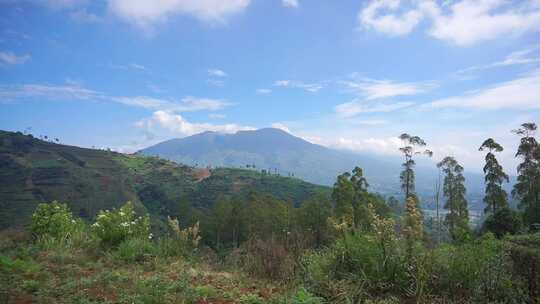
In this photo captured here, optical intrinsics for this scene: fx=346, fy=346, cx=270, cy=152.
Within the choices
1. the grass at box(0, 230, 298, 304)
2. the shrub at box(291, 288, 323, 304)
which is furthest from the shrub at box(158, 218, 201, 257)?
the shrub at box(291, 288, 323, 304)

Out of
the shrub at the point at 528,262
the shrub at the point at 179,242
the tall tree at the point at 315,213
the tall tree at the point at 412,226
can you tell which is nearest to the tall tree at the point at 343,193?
the tall tree at the point at 315,213

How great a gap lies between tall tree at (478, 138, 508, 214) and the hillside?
38061 millimetres

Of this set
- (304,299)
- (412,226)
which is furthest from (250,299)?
(412,226)

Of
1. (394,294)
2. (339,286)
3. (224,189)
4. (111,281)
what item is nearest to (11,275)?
(111,281)

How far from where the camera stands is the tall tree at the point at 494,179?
25.2 m

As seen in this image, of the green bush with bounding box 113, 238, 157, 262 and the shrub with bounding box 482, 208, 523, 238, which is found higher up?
the green bush with bounding box 113, 238, 157, 262

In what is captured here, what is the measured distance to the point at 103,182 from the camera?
85250 millimetres

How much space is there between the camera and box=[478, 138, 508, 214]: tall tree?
25172 millimetres

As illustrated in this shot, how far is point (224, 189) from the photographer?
95750mm

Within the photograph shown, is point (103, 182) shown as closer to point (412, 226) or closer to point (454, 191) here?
point (454, 191)

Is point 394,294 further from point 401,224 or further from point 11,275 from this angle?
point 11,275

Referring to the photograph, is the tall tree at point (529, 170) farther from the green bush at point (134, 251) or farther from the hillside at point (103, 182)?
the hillside at point (103, 182)

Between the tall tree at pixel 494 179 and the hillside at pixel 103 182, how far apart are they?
38.1 m

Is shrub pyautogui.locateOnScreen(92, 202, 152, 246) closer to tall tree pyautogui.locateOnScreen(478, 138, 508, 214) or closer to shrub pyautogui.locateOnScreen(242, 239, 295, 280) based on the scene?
shrub pyautogui.locateOnScreen(242, 239, 295, 280)
